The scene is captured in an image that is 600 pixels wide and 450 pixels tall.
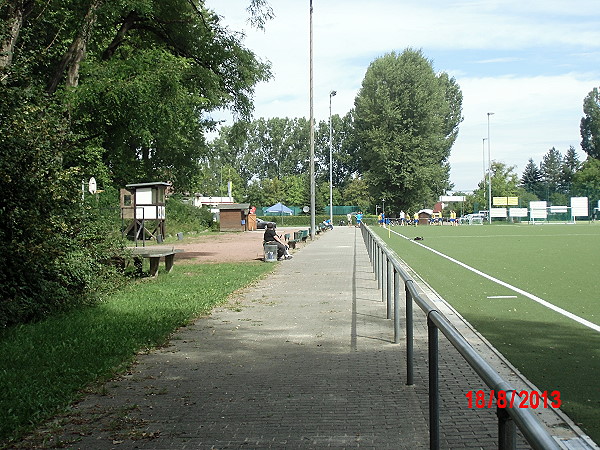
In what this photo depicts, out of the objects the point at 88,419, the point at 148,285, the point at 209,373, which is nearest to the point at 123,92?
the point at 148,285

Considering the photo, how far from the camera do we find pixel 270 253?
2162 cm

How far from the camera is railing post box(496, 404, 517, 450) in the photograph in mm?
2418

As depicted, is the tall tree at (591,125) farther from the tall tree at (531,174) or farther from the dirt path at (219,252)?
the dirt path at (219,252)

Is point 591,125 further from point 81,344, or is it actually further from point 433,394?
point 433,394

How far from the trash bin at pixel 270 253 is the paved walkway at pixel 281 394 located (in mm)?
11669

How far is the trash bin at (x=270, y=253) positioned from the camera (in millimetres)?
21609

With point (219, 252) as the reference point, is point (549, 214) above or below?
above

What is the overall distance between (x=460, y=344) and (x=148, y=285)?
1156cm

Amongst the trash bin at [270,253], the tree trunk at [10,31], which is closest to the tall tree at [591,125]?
the trash bin at [270,253]

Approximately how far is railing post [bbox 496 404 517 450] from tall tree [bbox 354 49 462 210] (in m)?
77.1

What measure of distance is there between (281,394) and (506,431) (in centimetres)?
357

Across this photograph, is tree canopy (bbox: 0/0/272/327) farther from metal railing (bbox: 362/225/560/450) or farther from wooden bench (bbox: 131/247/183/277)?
metal railing (bbox: 362/225/560/450)

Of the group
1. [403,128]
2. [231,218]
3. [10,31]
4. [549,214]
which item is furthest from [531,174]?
[10,31]

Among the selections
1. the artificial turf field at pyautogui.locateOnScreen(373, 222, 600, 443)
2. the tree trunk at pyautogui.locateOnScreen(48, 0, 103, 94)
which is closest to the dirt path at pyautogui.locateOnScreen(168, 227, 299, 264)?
the artificial turf field at pyautogui.locateOnScreen(373, 222, 600, 443)
